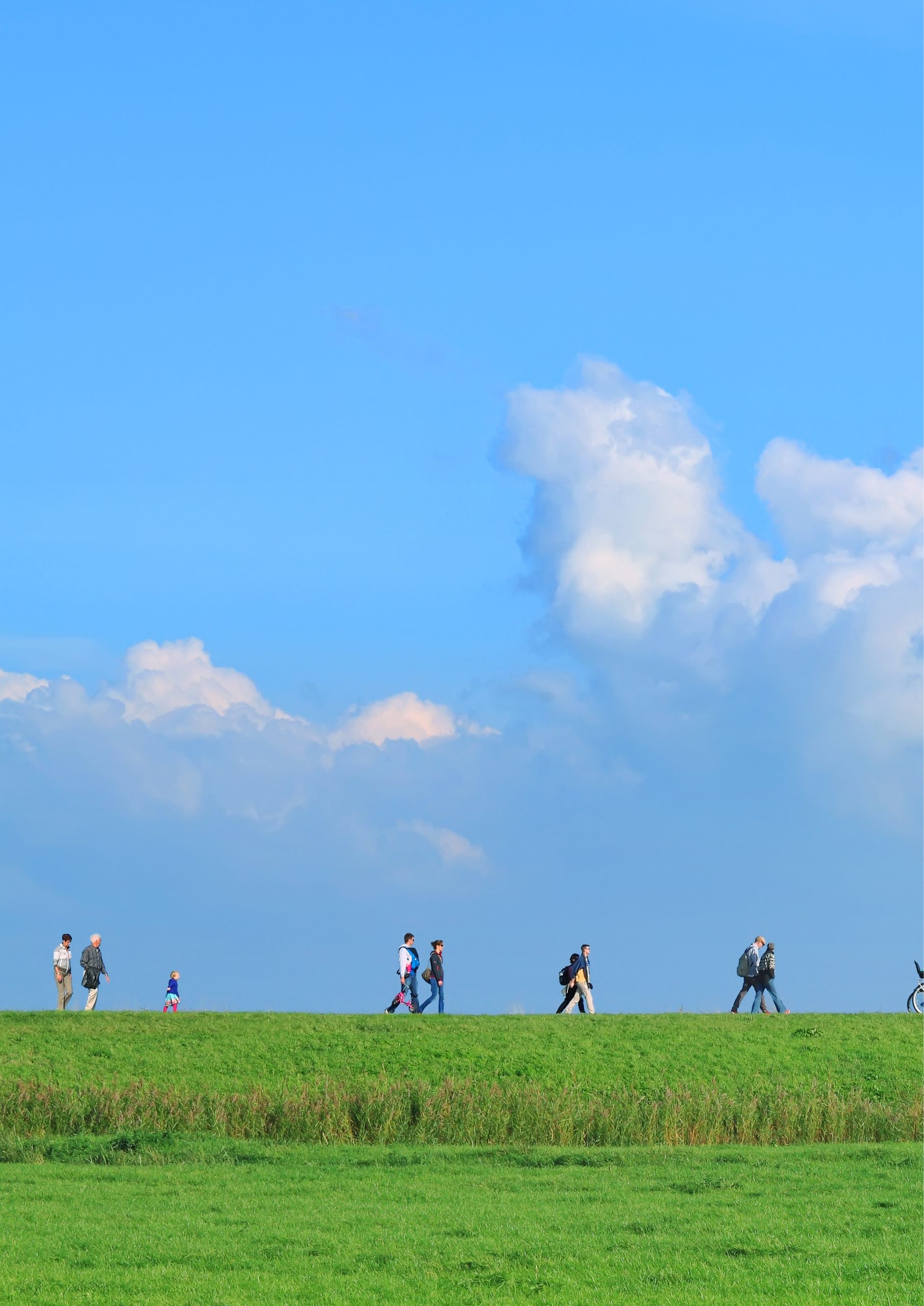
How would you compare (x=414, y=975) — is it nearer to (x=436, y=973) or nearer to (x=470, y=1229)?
(x=436, y=973)

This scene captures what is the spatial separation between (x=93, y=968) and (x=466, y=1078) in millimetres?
14627

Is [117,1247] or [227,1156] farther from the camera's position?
[227,1156]

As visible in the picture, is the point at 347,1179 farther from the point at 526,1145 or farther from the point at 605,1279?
the point at 605,1279

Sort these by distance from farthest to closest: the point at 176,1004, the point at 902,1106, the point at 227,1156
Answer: the point at 176,1004 → the point at 902,1106 → the point at 227,1156

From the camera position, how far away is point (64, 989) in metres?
48.2

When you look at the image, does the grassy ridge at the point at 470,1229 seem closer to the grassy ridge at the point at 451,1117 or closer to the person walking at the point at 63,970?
the grassy ridge at the point at 451,1117

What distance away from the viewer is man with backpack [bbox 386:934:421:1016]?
47.9 metres

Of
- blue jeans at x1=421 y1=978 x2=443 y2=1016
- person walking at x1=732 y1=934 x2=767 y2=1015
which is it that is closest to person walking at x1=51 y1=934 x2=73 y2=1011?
blue jeans at x1=421 y1=978 x2=443 y2=1016

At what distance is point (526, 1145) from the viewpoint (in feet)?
102

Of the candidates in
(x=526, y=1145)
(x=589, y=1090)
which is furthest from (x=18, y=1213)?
(x=589, y=1090)

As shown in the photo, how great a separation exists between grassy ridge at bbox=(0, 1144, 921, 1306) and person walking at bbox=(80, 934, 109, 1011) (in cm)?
1934

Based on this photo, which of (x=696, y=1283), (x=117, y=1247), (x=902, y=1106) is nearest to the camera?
(x=696, y=1283)

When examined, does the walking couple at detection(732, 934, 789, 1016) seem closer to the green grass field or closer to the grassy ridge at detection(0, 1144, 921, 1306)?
the green grass field

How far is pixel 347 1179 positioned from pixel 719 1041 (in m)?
20.1
